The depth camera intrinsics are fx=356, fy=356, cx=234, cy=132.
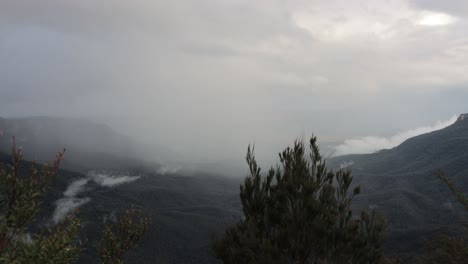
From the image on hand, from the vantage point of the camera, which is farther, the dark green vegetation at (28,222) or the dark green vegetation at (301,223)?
the dark green vegetation at (301,223)

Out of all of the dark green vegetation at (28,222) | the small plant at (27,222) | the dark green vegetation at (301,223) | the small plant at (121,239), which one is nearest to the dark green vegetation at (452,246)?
the dark green vegetation at (301,223)

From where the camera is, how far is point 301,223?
18.3 m

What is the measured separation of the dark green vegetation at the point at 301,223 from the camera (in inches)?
704

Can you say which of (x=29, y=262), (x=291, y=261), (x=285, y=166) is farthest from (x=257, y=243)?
(x=29, y=262)

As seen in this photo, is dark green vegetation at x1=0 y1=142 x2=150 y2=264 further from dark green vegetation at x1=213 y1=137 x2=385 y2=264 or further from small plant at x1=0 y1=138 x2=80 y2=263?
dark green vegetation at x1=213 y1=137 x2=385 y2=264

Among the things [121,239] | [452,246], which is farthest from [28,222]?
[452,246]

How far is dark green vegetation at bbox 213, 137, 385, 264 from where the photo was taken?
17891 mm

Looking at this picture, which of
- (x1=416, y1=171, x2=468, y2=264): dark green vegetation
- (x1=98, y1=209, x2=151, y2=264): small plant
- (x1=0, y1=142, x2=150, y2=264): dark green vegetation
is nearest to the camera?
(x1=0, y1=142, x2=150, y2=264): dark green vegetation

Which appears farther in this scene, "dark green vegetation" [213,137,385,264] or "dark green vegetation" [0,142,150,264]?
"dark green vegetation" [213,137,385,264]

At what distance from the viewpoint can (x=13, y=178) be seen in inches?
438

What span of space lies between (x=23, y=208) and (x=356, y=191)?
14.7 metres

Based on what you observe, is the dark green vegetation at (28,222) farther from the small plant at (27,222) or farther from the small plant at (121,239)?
the small plant at (121,239)

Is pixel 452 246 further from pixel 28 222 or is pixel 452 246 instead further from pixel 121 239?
pixel 28 222

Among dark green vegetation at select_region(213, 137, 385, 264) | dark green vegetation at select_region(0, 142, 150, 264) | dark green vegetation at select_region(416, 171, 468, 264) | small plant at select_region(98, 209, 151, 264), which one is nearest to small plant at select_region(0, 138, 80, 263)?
dark green vegetation at select_region(0, 142, 150, 264)
